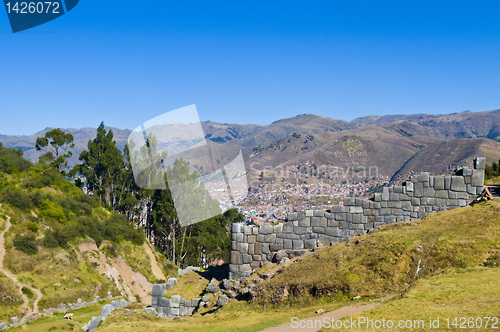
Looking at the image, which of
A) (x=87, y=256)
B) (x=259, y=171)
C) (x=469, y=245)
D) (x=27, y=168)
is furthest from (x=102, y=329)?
(x=259, y=171)

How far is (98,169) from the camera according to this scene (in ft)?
169

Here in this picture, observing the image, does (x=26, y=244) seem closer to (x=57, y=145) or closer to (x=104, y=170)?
(x=104, y=170)

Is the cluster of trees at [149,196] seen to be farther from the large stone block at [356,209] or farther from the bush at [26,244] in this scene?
the large stone block at [356,209]

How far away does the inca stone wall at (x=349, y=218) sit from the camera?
14.6 meters

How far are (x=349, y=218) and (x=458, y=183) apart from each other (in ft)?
14.5

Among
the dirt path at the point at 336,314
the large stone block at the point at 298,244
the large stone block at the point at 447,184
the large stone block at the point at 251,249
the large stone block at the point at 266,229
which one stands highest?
the large stone block at the point at 447,184

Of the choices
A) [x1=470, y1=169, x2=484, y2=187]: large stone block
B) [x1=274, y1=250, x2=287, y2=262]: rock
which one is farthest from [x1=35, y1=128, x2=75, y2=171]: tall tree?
[x1=470, y1=169, x2=484, y2=187]: large stone block

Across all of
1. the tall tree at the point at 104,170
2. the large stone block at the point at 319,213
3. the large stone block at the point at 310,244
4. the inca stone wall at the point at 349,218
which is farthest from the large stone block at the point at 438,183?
the tall tree at the point at 104,170

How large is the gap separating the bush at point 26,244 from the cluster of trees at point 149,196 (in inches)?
549

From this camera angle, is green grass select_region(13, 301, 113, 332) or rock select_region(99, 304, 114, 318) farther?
green grass select_region(13, 301, 113, 332)

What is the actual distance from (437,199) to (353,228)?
3.47m

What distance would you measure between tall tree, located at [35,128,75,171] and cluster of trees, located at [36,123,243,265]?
135 millimetres

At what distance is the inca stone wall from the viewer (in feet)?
47.9

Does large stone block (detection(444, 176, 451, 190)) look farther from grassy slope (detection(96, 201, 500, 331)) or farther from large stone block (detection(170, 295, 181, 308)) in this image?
large stone block (detection(170, 295, 181, 308))
